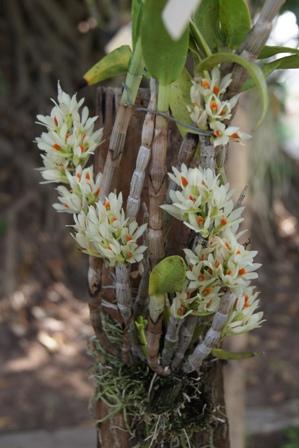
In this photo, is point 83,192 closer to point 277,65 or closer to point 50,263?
point 277,65

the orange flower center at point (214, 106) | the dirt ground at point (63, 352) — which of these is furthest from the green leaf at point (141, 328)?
the dirt ground at point (63, 352)

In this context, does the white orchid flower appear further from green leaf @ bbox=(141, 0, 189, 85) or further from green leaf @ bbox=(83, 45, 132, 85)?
green leaf @ bbox=(83, 45, 132, 85)

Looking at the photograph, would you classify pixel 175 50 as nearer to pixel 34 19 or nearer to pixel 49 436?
pixel 49 436

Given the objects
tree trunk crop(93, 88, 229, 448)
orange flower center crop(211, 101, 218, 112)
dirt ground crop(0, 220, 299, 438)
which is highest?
orange flower center crop(211, 101, 218, 112)

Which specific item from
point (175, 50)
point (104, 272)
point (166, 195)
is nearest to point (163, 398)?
point (104, 272)

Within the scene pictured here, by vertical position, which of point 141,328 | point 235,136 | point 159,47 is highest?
point 159,47

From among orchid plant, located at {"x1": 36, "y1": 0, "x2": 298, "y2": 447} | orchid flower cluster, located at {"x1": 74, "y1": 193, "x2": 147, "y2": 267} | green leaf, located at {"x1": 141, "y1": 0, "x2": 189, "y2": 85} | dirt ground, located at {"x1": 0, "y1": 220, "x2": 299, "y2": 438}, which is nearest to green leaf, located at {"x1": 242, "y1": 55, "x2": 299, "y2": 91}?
orchid plant, located at {"x1": 36, "y1": 0, "x2": 298, "y2": 447}

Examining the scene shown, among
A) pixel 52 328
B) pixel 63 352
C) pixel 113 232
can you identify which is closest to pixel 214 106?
pixel 113 232
